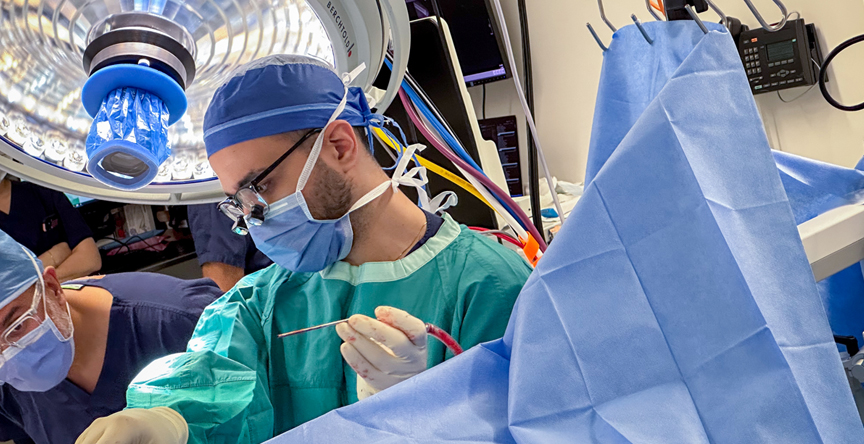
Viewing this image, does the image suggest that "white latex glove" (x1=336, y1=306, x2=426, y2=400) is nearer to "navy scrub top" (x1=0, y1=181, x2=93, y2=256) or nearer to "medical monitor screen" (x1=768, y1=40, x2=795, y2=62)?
"medical monitor screen" (x1=768, y1=40, x2=795, y2=62)

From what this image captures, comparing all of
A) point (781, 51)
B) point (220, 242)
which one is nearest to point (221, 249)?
point (220, 242)

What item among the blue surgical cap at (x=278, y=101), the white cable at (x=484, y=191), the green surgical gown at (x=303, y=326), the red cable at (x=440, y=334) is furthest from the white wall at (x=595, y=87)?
the red cable at (x=440, y=334)

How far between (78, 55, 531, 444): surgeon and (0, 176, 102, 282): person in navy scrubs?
6.31 ft

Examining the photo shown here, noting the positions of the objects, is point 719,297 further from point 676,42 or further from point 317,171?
point 317,171

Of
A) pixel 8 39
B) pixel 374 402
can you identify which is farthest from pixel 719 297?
pixel 8 39

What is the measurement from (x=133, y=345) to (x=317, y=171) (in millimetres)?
837

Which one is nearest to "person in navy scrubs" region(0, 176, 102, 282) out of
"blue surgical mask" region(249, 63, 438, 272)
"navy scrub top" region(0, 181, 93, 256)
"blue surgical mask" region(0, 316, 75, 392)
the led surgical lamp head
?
"navy scrub top" region(0, 181, 93, 256)

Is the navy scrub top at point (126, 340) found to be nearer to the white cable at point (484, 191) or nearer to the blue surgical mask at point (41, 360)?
the blue surgical mask at point (41, 360)

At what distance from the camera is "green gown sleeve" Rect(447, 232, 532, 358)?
0.91 meters

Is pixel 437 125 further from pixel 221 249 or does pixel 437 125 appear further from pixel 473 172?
pixel 221 249

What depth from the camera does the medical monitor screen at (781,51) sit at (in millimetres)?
1830

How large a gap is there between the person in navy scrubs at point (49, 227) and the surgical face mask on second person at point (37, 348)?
1.24m

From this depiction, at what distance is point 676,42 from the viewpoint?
684 mm

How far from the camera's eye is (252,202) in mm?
1024
